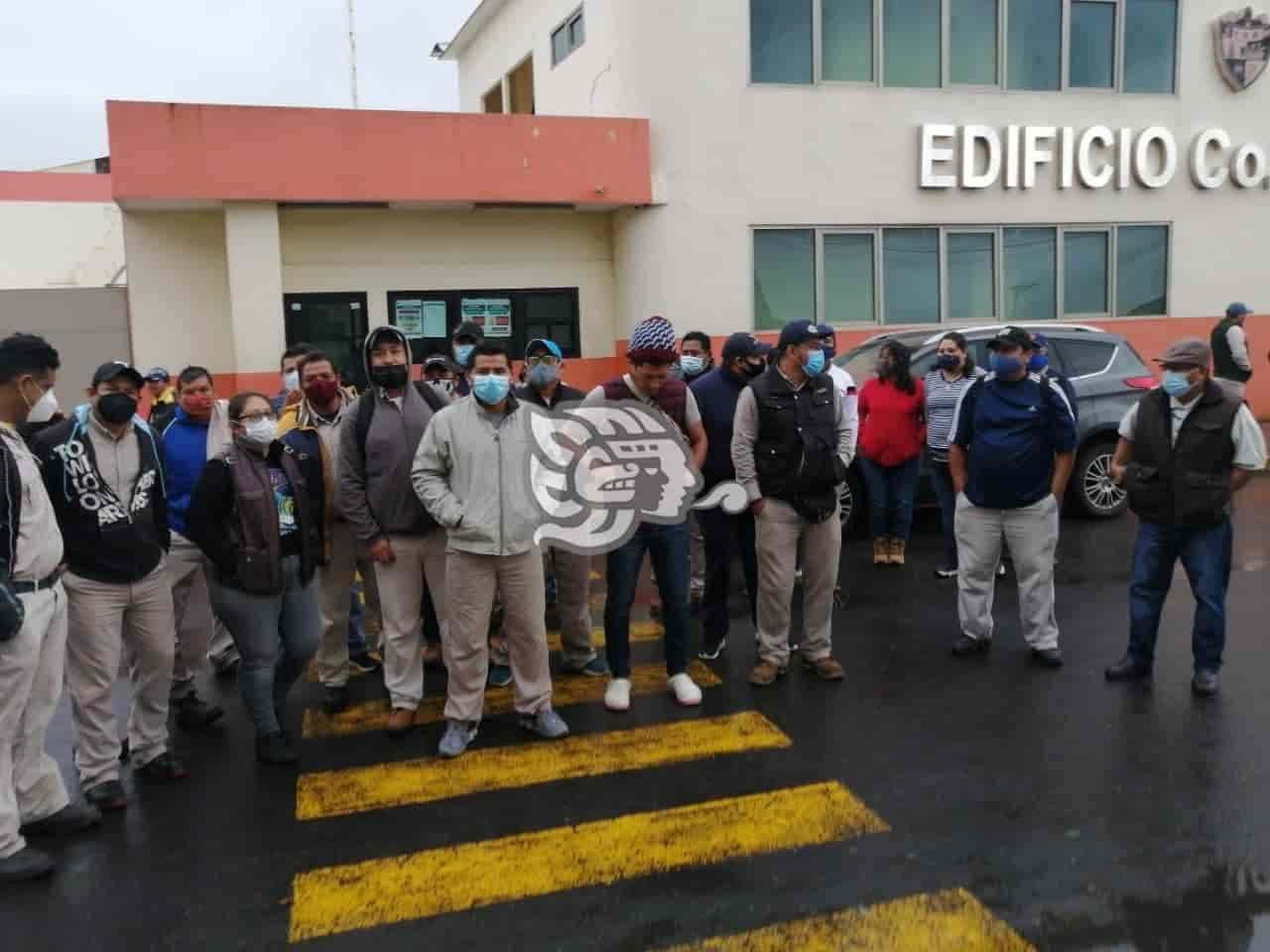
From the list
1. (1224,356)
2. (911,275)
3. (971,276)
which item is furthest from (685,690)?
(971,276)

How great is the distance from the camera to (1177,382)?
17.3 feet

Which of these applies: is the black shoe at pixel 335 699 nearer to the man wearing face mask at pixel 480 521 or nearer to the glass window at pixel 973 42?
the man wearing face mask at pixel 480 521

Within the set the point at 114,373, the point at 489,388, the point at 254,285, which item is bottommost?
the point at 489,388

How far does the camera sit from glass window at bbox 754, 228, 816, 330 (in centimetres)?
1455

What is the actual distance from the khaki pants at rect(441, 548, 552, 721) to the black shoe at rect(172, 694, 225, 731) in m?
1.33

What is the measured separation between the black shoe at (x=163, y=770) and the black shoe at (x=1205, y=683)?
16.3 ft

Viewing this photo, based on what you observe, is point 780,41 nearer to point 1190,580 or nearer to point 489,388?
point 1190,580

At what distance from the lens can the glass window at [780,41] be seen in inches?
559

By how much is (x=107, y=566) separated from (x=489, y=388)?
5.77 feet

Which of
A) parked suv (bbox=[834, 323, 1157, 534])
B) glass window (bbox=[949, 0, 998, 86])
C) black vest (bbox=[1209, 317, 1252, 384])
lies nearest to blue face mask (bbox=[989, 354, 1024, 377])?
parked suv (bbox=[834, 323, 1157, 534])

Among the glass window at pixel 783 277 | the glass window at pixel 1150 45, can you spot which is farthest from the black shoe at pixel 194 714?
the glass window at pixel 1150 45

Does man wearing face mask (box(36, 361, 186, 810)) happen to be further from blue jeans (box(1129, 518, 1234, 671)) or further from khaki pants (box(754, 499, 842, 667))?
blue jeans (box(1129, 518, 1234, 671))

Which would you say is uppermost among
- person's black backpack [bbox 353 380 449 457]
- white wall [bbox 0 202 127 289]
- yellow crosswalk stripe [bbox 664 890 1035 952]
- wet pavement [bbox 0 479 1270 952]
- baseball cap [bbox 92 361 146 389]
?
white wall [bbox 0 202 127 289]

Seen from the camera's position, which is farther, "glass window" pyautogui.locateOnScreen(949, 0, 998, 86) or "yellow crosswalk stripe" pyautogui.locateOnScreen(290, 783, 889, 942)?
"glass window" pyautogui.locateOnScreen(949, 0, 998, 86)
